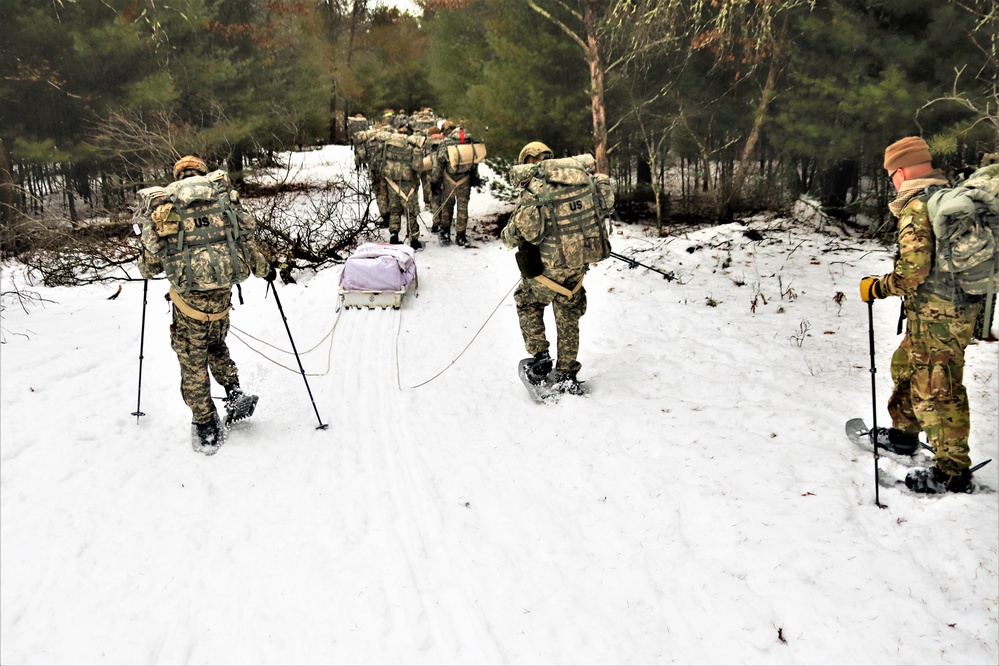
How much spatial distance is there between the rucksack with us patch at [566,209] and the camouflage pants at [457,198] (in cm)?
647

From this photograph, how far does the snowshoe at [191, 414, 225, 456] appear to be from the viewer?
5.02m

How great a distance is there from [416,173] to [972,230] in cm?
962

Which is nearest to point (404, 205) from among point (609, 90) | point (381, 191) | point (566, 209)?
point (381, 191)

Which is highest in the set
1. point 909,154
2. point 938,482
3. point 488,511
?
point 909,154

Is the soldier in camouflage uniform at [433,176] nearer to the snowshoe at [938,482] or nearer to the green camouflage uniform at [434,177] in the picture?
the green camouflage uniform at [434,177]

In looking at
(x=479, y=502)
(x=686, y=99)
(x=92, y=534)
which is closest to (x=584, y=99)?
(x=686, y=99)

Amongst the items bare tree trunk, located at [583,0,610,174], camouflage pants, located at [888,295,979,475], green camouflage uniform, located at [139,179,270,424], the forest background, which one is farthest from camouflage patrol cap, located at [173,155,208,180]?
bare tree trunk, located at [583,0,610,174]

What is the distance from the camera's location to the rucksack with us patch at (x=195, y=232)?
4.60 meters

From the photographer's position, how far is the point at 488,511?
165 inches

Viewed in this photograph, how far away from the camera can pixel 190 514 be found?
4.18 metres

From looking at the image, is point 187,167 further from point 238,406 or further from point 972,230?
point 972,230

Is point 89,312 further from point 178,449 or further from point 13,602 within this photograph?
point 13,602

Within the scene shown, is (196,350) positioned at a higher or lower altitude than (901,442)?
higher

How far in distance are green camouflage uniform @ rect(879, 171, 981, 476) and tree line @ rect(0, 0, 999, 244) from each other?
3.99 metres
